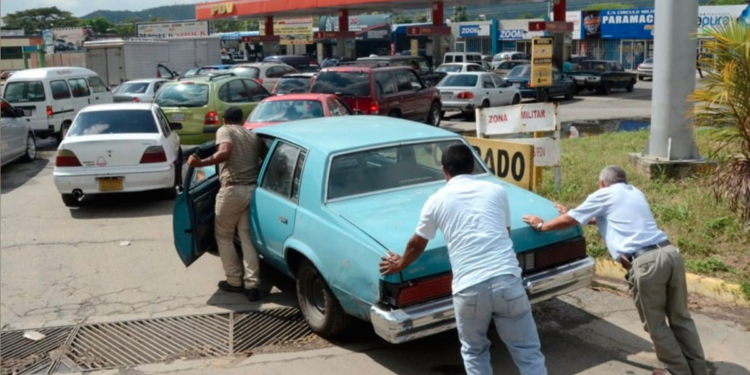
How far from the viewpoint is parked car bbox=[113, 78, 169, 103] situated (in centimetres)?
2384

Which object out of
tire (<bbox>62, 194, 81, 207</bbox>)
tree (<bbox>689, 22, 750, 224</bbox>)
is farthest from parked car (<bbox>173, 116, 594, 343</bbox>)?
tire (<bbox>62, 194, 81, 207</bbox>)

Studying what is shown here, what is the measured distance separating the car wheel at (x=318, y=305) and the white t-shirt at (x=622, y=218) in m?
1.91

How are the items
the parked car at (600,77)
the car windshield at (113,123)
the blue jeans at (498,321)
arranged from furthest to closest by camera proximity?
1. the parked car at (600,77)
2. the car windshield at (113,123)
3. the blue jeans at (498,321)

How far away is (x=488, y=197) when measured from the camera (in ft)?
15.1

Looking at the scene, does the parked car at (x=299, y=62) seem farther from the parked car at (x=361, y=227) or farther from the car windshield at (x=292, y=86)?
Answer: the parked car at (x=361, y=227)

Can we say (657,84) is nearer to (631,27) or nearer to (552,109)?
(552,109)

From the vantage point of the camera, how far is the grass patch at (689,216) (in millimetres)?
7332

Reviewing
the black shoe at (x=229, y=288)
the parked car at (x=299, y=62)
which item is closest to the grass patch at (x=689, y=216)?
the black shoe at (x=229, y=288)

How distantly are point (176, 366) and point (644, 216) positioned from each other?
11.8ft

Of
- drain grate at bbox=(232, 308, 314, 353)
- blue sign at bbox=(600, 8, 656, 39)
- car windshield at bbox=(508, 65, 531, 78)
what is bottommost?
drain grate at bbox=(232, 308, 314, 353)

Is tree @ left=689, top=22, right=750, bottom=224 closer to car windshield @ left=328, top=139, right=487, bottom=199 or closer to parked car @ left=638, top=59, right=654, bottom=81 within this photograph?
car windshield @ left=328, top=139, right=487, bottom=199

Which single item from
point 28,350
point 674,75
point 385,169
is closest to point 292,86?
point 674,75

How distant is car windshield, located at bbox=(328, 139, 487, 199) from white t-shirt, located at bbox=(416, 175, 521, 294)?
5.54 feet

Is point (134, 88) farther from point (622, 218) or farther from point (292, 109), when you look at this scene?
point (622, 218)
